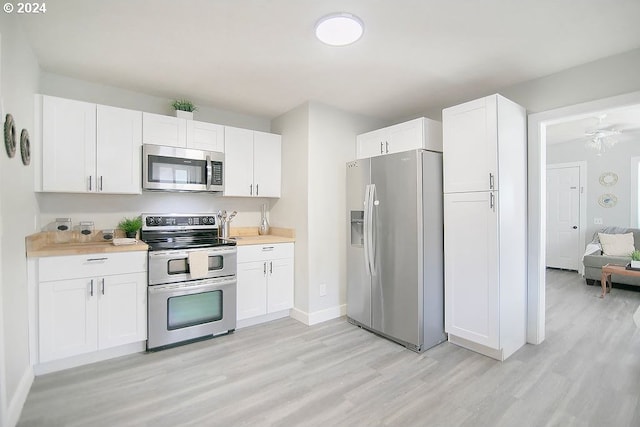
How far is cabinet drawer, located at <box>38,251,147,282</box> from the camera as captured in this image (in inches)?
91.2

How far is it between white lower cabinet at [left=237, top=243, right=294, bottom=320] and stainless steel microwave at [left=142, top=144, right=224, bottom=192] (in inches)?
32.9

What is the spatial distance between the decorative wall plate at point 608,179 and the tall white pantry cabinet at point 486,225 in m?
4.29

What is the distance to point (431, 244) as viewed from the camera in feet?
9.43

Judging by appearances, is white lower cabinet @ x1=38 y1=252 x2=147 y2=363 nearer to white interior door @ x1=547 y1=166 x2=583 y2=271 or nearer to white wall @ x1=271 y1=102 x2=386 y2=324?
white wall @ x1=271 y1=102 x2=386 y2=324

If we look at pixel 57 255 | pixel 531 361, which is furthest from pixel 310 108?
pixel 531 361

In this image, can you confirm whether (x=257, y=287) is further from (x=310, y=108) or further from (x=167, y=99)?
(x=167, y=99)

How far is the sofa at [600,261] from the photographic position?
467cm

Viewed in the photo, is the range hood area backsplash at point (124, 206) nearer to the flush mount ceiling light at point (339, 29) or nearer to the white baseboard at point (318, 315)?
the white baseboard at point (318, 315)

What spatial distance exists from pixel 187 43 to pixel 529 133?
10.2 feet

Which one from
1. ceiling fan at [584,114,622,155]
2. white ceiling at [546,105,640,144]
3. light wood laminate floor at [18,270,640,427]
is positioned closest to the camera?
light wood laminate floor at [18,270,640,427]

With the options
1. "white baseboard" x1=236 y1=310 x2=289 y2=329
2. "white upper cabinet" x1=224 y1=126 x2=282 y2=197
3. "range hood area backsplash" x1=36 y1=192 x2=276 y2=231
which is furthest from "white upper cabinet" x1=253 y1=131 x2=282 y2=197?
"white baseboard" x1=236 y1=310 x2=289 y2=329

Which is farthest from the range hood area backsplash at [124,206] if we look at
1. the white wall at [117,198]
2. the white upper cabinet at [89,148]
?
the white upper cabinet at [89,148]

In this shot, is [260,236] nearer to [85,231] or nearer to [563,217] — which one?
[85,231]

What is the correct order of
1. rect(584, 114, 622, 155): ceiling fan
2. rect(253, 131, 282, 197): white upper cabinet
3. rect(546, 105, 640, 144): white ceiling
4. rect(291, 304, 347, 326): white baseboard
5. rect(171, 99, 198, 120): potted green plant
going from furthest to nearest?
rect(584, 114, 622, 155): ceiling fan → rect(546, 105, 640, 144): white ceiling → rect(253, 131, 282, 197): white upper cabinet → rect(291, 304, 347, 326): white baseboard → rect(171, 99, 198, 120): potted green plant
